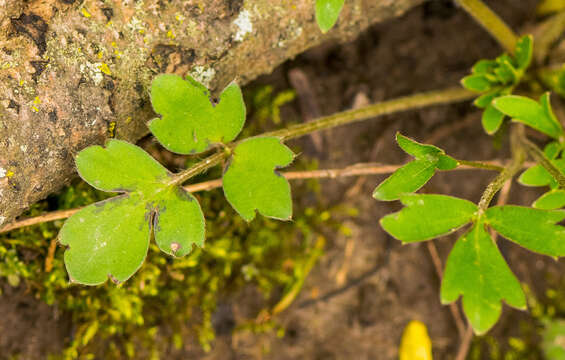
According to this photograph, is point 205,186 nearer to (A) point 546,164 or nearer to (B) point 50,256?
(B) point 50,256

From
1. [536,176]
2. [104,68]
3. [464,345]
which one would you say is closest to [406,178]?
[536,176]

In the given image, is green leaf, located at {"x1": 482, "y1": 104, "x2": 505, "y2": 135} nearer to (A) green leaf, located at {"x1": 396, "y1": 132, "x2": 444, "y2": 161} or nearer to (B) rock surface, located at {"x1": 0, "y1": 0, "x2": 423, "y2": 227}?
(A) green leaf, located at {"x1": 396, "y1": 132, "x2": 444, "y2": 161}

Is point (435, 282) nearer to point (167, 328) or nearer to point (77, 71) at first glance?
point (167, 328)

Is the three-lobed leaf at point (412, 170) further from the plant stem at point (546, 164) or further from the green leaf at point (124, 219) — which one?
the green leaf at point (124, 219)

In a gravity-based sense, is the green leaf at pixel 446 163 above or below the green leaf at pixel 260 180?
below

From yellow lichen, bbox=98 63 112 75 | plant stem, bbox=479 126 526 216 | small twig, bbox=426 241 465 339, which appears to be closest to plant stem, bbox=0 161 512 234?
plant stem, bbox=479 126 526 216

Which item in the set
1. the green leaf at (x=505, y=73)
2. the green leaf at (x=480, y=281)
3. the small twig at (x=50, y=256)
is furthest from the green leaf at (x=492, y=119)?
the small twig at (x=50, y=256)
